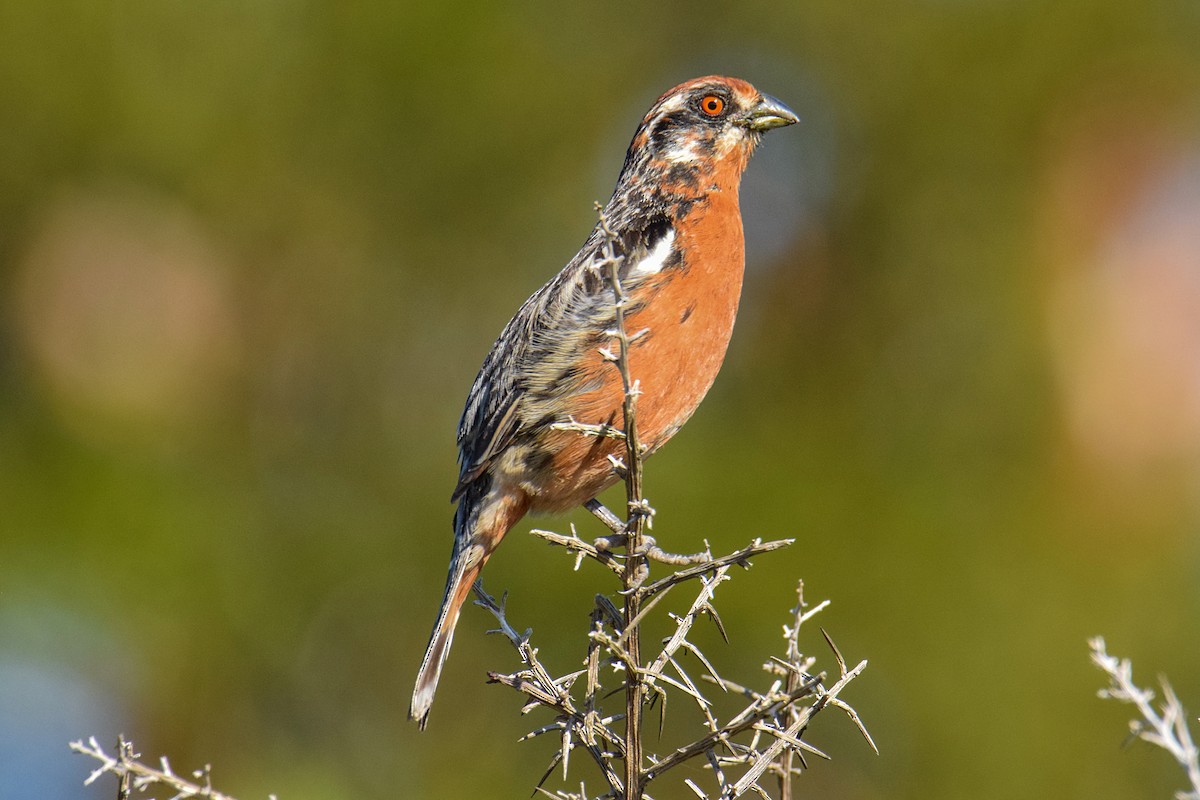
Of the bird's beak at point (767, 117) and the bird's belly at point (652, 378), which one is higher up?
the bird's beak at point (767, 117)

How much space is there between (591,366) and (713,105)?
1538 millimetres

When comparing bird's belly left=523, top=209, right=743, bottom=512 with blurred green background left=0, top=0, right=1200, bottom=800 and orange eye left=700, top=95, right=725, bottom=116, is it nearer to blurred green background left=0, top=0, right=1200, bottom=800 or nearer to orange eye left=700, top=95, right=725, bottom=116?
orange eye left=700, top=95, right=725, bottom=116

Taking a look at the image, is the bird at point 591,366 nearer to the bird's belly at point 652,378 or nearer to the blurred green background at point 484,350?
the bird's belly at point 652,378

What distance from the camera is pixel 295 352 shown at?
1012cm

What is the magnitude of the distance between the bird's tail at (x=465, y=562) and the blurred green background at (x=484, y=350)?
12.3 ft

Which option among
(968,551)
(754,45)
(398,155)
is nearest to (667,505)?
(968,551)

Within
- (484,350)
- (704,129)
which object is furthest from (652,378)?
(484,350)

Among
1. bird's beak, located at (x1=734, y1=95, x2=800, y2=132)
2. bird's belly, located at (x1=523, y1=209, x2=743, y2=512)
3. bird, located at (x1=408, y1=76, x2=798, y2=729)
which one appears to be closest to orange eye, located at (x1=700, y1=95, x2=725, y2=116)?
bird's beak, located at (x1=734, y1=95, x2=800, y2=132)

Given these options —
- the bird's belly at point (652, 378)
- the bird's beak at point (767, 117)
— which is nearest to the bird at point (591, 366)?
the bird's belly at point (652, 378)

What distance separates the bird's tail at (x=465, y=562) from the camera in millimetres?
4434

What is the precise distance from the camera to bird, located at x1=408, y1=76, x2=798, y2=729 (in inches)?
168

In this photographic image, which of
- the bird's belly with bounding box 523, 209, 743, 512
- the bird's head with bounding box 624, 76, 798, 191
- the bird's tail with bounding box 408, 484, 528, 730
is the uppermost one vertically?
the bird's head with bounding box 624, 76, 798, 191

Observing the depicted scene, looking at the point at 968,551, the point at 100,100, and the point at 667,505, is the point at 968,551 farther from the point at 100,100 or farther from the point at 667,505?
the point at 100,100

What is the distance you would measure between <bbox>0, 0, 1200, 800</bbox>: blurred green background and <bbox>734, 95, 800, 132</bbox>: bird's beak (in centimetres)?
396
